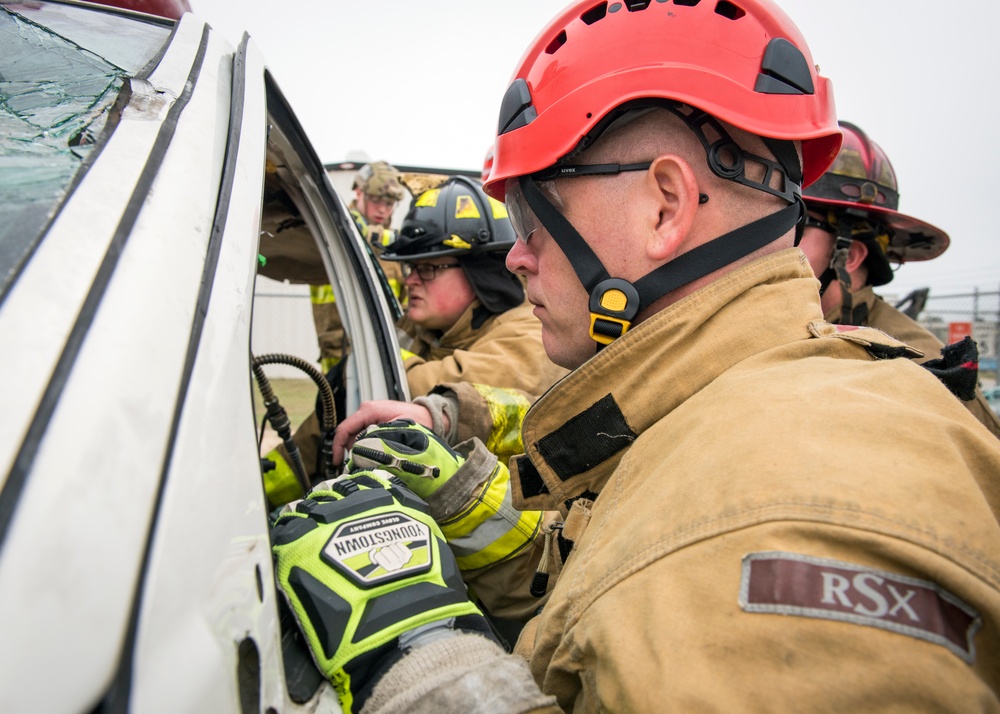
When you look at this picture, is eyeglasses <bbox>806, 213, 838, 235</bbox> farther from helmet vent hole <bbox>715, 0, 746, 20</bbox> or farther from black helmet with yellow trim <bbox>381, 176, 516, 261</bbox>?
helmet vent hole <bbox>715, 0, 746, 20</bbox>

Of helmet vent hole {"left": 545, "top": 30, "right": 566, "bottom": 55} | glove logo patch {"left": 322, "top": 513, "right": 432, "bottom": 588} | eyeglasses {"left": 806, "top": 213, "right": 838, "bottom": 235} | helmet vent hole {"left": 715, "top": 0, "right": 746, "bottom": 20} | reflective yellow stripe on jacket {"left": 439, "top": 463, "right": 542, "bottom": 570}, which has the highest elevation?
helmet vent hole {"left": 715, "top": 0, "right": 746, "bottom": 20}

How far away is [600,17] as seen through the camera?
137cm

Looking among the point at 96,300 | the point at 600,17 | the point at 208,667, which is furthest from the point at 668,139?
the point at 208,667

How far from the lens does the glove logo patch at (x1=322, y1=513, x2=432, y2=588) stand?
0.99m

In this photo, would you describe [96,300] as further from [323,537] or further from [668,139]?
[668,139]

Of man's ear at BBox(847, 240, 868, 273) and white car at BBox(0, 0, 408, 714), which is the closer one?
white car at BBox(0, 0, 408, 714)

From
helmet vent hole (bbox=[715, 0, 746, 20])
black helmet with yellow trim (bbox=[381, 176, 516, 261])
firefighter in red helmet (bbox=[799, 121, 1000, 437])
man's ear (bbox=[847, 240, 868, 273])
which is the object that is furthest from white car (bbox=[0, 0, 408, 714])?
man's ear (bbox=[847, 240, 868, 273])

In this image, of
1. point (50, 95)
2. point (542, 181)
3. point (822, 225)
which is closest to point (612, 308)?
point (542, 181)

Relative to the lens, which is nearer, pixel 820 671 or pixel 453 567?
pixel 820 671

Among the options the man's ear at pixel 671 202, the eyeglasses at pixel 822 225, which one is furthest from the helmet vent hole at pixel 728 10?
the eyeglasses at pixel 822 225

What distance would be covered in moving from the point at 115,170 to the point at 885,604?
1063 mm

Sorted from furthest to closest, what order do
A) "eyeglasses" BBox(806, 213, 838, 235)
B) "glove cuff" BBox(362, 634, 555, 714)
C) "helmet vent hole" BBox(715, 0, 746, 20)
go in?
"eyeglasses" BBox(806, 213, 838, 235) < "helmet vent hole" BBox(715, 0, 746, 20) < "glove cuff" BBox(362, 634, 555, 714)

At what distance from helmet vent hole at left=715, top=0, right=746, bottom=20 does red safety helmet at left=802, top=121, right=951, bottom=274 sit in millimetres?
2324

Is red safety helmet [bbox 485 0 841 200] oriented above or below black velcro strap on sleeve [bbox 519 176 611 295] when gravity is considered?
above
